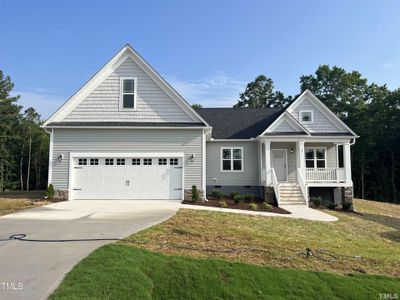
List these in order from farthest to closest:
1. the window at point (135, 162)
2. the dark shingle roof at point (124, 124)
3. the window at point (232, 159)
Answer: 1. the window at point (232, 159)
2. the window at point (135, 162)
3. the dark shingle roof at point (124, 124)

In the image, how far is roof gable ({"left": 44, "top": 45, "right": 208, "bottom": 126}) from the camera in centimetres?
1606

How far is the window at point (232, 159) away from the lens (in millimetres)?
19203

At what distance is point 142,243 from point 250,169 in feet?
42.1

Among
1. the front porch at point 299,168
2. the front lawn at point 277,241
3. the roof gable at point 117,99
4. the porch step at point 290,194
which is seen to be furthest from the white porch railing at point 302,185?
the roof gable at point 117,99

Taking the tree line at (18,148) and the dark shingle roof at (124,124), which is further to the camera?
the tree line at (18,148)

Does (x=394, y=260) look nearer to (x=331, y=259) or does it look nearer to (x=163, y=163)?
(x=331, y=259)

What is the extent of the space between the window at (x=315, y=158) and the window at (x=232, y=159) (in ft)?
14.2

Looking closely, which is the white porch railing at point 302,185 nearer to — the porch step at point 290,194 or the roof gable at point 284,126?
the porch step at point 290,194

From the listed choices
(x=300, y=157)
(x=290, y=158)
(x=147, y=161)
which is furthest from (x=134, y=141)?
(x=290, y=158)

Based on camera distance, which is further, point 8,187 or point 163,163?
point 8,187

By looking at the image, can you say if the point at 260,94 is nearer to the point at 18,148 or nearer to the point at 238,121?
the point at 238,121

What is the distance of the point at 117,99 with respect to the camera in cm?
1628

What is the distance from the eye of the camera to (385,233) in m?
11.3

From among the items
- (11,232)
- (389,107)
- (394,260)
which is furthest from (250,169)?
(389,107)
